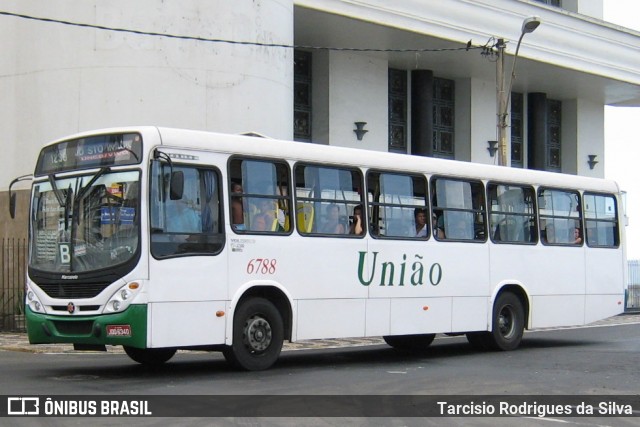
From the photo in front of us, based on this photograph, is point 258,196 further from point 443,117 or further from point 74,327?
point 443,117

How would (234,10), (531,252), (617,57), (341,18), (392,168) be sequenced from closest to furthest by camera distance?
(392,168)
(531,252)
(234,10)
(341,18)
(617,57)

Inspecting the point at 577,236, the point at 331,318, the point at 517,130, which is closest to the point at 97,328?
the point at 331,318

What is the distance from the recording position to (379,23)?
100 ft

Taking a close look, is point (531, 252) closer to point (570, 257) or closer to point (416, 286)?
→ point (570, 257)

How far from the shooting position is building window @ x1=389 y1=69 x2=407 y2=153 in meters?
36.1

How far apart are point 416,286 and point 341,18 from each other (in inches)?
589

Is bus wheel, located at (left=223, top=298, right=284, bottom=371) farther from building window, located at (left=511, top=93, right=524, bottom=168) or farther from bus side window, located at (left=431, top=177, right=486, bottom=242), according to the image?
building window, located at (left=511, top=93, right=524, bottom=168)

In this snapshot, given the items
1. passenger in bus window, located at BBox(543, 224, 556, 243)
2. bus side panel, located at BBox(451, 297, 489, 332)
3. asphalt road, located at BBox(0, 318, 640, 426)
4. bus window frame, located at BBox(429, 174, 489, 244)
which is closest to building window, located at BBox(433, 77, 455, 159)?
passenger in bus window, located at BBox(543, 224, 556, 243)

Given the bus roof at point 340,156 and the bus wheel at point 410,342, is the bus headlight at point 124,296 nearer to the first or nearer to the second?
the bus roof at point 340,156

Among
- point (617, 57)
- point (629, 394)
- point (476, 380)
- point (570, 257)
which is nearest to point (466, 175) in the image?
point (570, 257)

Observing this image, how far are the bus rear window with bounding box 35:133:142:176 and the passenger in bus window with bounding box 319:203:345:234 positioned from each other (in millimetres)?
3287

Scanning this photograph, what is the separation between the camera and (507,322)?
18656 mm

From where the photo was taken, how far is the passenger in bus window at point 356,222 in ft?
51.5

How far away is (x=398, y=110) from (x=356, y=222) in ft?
69.4
